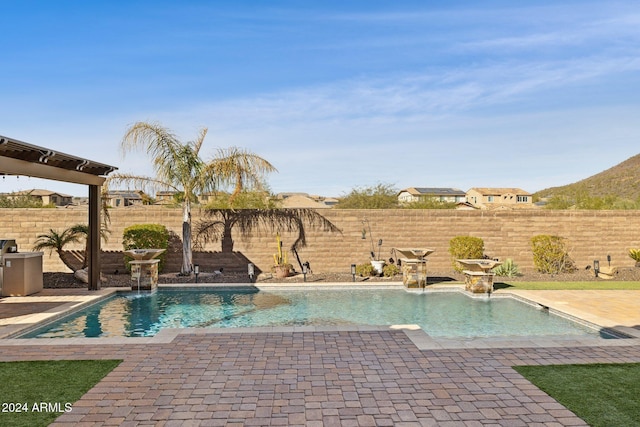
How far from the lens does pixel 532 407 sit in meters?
4.55

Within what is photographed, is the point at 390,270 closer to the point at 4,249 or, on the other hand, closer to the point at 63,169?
the point at 63,169

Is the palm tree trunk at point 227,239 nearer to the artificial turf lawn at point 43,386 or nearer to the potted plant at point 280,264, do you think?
the potted plant at point 280,264

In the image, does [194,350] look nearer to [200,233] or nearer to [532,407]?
[532,407]

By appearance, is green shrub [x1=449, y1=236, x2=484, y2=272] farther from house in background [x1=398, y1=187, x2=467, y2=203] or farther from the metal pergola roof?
house in background [x1=398, y1=187, x2=467, y2=203]

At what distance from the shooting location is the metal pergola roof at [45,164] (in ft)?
26.7

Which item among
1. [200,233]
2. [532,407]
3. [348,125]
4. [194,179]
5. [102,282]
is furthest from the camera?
[348,125]

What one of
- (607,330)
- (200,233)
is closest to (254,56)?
(200,233)

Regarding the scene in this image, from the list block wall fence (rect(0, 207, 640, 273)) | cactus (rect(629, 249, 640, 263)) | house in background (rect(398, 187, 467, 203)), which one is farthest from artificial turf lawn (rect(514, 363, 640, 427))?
house in background (rect(398, 187, 467, 203))

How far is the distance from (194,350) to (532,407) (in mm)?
4311

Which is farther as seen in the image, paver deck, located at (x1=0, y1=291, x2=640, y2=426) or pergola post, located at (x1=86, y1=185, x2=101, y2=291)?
pergola post, located at (x1=86, y1=185, x2=101, y2=291)

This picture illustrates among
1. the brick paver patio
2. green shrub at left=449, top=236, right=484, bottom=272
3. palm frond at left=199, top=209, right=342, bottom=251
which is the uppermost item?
palm frond at left=199, top=209, right=342, bottom=251

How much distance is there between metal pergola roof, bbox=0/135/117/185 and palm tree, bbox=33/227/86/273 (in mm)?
2531

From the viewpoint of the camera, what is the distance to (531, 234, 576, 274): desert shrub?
50.7 ft

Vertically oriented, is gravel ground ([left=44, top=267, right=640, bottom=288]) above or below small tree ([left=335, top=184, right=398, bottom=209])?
below
